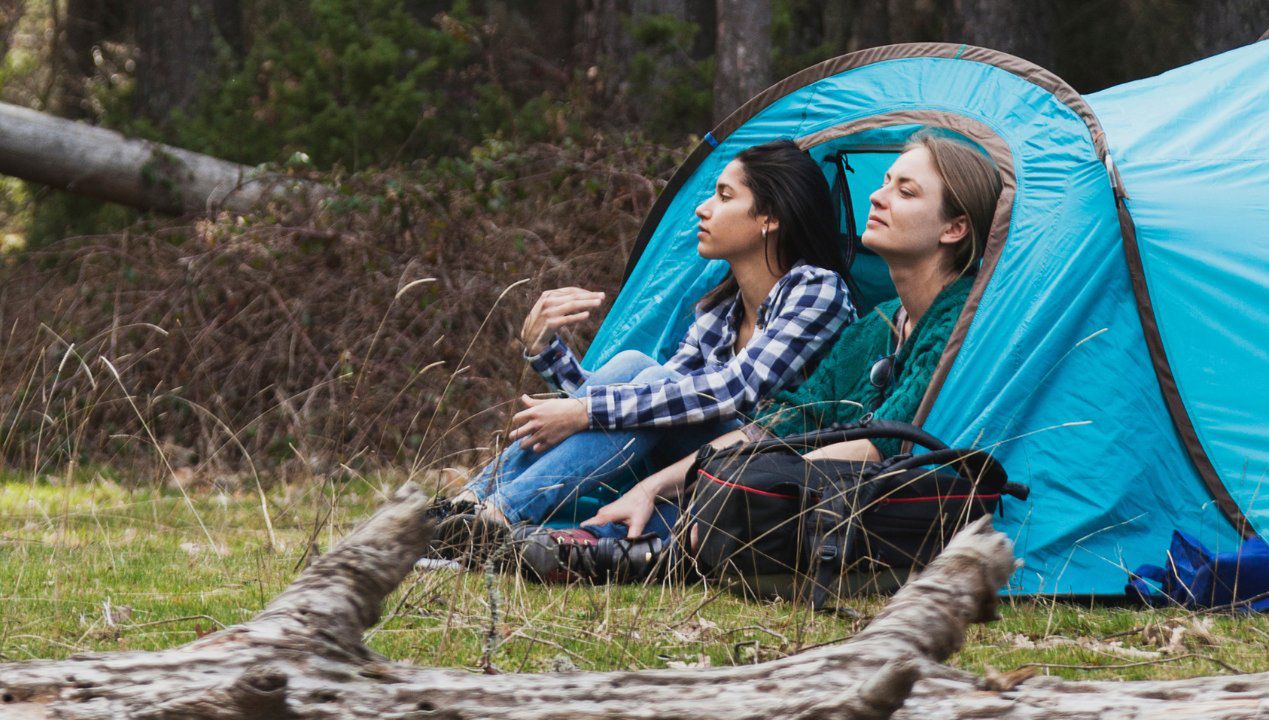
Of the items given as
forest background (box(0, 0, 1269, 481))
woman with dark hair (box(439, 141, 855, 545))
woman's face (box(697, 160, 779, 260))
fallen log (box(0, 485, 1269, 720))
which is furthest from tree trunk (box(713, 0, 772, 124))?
fallen log (box(0, 485, 1269, 720))

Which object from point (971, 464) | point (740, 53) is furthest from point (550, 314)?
point (740, 53)

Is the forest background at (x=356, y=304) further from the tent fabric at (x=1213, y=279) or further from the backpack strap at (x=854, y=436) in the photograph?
the tent fabric at (x=1213, y=279)

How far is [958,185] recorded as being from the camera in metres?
4.08

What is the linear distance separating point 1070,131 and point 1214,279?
58 cm

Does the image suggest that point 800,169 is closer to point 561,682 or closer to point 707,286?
point 707,286

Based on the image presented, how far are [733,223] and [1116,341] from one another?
1.23 metres

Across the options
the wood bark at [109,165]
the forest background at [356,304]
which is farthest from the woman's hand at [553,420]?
the wood bark at [109,165]

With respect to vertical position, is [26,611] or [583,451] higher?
[583,451]

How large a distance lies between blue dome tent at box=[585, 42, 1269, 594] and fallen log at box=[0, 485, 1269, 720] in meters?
1.85

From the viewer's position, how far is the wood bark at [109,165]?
27.7 feet

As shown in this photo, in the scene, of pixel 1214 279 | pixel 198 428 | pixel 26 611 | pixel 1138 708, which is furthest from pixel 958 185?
pixel 198 428

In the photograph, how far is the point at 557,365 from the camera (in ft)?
15.1

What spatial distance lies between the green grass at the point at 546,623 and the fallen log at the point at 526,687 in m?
0.82

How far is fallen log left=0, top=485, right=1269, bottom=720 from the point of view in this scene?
1843mm
